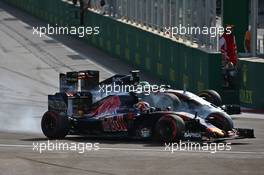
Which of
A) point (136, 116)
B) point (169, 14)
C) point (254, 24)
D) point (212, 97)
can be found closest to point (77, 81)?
point (136, 116)

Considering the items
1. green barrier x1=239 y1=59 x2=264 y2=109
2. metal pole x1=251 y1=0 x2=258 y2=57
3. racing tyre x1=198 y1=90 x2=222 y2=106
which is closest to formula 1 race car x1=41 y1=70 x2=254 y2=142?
racing tyre x1=198 y1=90 x2=222 y2=106

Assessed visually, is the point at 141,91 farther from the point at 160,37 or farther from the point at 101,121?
the point at 160,37

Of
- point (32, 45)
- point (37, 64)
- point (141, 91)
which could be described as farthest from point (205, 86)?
Result: point (32, 45)

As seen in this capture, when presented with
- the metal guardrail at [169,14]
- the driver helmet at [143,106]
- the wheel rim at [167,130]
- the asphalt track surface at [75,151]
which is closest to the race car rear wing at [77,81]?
the asphalt track surface at [75,151]

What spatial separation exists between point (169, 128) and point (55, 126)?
289cm

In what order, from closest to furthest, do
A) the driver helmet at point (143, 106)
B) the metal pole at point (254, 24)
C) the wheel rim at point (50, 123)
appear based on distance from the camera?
the driver helmet at point (143, 106) < the wheel rim at point (50, 123) < the metal pole at point (254, 24)

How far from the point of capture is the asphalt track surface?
1517 centimetres

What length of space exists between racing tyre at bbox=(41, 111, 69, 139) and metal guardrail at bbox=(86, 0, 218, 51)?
9.41 m

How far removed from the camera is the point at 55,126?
1970 centimetres

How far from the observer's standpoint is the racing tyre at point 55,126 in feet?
64.4

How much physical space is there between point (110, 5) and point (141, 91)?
2363 cm

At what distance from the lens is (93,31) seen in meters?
45.0

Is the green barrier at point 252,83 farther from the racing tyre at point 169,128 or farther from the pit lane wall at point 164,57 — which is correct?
the racing tyre at point 169,128

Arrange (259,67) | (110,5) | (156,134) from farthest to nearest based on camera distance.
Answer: (110,5) → (259,67) → (156,134)
